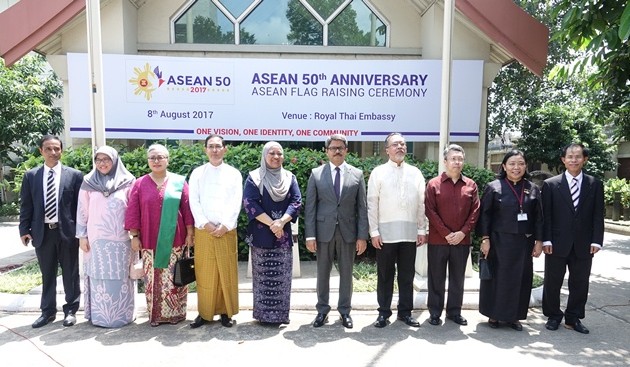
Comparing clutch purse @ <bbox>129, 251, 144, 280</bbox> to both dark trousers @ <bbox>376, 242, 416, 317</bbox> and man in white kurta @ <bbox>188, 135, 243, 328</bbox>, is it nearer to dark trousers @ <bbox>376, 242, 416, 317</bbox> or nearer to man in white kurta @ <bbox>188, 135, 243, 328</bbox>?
man in white kurta @ <bbox>188, 135, 243, 328</bbox>

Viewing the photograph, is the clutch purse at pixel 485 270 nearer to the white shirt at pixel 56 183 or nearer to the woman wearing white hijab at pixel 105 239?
the woman wearing white hijab at pixel 105 239

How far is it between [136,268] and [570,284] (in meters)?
4.33

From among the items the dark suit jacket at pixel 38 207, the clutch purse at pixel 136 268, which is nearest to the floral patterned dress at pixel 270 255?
the clutch purse at pixel 136 268

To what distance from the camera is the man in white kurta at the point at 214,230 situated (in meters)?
4.16

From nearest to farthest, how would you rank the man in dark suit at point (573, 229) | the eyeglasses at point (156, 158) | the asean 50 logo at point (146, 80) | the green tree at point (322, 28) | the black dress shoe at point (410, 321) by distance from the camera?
1. the eyeglasses at point (156, 158)
2. the man in dark suit at point (573, 229)
3. the black dress shoe at point (410, 321)
4. the asean 50 logo at point (146, 80)
5. the green tree at point (322, 28)

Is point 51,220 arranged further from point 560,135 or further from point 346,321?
point 560,135

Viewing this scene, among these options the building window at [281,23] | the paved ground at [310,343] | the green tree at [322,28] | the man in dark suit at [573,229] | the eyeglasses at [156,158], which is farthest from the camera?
the green tree at [322,28]

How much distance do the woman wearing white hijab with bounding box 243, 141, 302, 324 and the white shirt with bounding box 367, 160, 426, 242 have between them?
77 centimetres

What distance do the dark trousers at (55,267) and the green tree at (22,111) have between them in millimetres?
11133

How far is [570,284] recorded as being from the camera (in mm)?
4348

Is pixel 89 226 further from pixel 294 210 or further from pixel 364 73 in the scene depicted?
pixel 364 73

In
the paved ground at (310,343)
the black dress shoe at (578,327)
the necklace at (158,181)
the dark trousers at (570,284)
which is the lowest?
the paved ground at (310,343)

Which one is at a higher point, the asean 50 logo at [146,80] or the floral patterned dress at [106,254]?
the asean 50 logo at [146,80]

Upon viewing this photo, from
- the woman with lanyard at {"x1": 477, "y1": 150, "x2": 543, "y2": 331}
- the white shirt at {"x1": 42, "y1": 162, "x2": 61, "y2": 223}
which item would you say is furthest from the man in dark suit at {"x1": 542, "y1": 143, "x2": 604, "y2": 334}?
the white shirt at {"x1": 42, "y1": 162, "x2": 61, "y2": 223}
